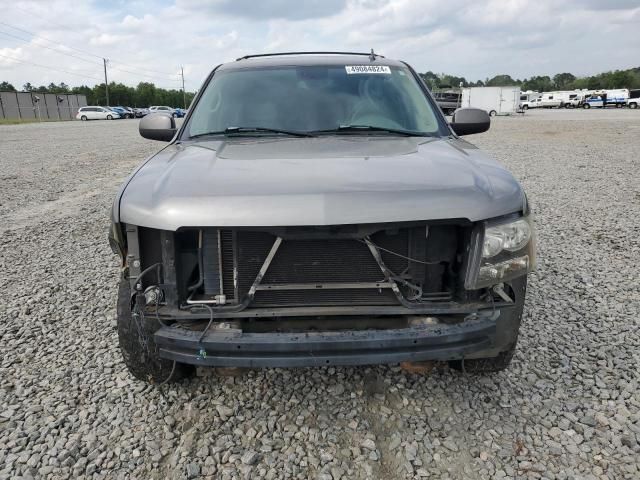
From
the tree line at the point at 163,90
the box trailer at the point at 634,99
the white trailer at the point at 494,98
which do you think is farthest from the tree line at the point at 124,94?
the box trailer at the point at 634,99

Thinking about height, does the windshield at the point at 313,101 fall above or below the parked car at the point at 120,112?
above

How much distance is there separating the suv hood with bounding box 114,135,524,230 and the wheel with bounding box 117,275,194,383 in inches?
17.6

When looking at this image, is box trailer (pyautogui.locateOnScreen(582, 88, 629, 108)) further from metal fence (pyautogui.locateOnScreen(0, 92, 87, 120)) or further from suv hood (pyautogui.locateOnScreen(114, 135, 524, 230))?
suv hood (pyautogui.locateOnScreen(114, 135, 524, 230))

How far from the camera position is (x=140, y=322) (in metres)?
2.24

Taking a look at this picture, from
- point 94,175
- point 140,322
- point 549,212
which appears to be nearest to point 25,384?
point 140,322

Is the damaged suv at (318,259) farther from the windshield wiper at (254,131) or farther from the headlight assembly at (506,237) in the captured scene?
the windshield wiper at (254,131)

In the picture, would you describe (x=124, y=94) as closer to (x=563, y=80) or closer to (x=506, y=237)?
(x=506, y=237)

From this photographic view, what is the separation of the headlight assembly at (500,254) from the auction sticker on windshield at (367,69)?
6.23 feet

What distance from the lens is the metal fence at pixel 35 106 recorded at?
50688 millimetres

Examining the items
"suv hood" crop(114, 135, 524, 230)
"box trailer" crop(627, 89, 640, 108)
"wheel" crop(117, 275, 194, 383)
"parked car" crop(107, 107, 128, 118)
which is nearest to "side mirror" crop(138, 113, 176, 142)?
"suv hood" crop(114, 135, 524, 230)

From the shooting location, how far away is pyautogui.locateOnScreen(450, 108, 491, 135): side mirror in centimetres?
372

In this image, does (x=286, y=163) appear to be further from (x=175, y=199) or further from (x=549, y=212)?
(x=549, y=212)

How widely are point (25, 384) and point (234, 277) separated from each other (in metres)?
1.57

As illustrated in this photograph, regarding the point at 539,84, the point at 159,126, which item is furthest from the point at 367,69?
the point at 539,84
